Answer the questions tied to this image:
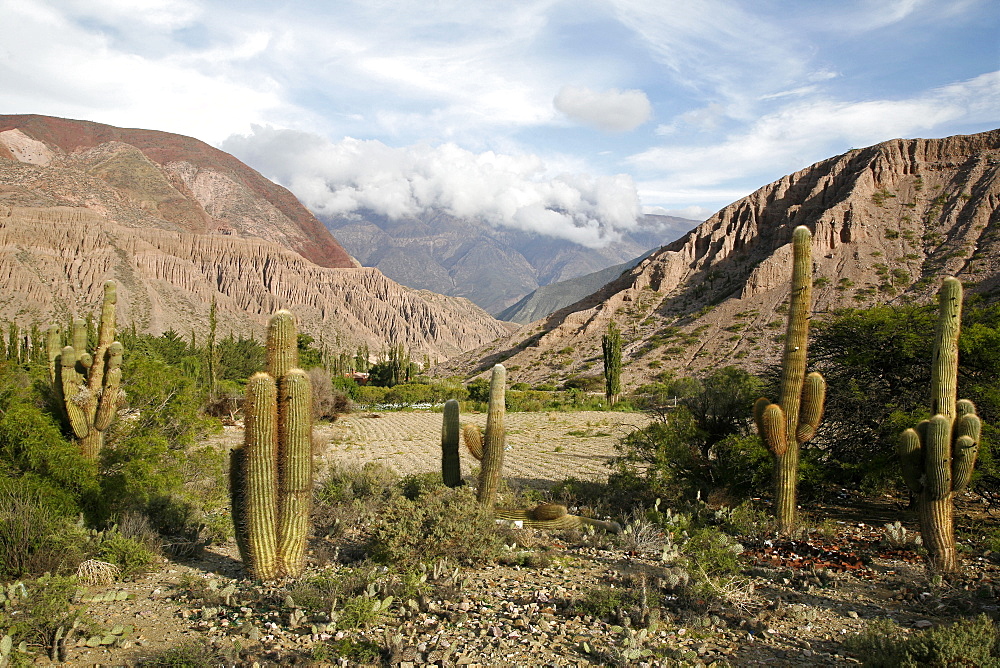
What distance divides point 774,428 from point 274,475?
640 cm

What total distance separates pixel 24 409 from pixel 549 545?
7.42 meters

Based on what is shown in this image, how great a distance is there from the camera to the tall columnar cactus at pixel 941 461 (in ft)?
22.3

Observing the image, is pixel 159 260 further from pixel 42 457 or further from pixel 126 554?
pixel 126 554

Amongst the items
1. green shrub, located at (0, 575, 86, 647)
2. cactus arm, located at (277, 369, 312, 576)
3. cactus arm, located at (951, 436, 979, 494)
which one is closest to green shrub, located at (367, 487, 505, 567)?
cactus arm, located at (277, 369, 312, 576)

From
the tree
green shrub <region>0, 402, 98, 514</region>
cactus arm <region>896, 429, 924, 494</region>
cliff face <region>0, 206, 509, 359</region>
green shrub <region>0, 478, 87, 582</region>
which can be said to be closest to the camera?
green shrub <region>0, 478, 87, 582</region>

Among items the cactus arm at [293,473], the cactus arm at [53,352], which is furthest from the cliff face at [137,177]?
the cactus arm at [293,473]

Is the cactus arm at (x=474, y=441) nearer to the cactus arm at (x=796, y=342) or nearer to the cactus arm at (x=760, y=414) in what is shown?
the cactus arm at (x=760, y=414)

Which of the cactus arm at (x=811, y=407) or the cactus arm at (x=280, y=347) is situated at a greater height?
the cactus arm at (x=280, y=347)

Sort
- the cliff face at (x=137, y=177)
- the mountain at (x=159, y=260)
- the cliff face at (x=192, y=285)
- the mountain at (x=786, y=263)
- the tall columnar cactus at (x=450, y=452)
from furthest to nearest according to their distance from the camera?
the cliff face at (x=137, y=177)
the mountain at (x=159, y=260)
the cliff face at (x=192, y=285)
the mountain at (x=786, y=263)
the tall columnar cactus at (x=450, y=452)

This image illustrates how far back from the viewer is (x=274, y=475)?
6.71 m

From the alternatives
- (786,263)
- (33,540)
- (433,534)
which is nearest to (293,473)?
(433,534)

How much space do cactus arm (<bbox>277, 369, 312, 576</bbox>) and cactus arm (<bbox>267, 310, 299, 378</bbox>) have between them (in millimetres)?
251

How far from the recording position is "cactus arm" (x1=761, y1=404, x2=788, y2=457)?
811cm

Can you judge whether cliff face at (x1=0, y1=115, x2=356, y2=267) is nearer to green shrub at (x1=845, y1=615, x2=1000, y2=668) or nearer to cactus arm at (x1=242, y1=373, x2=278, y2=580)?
cactus arm at (x1=242, y1=373, x2=278, y2=580)
